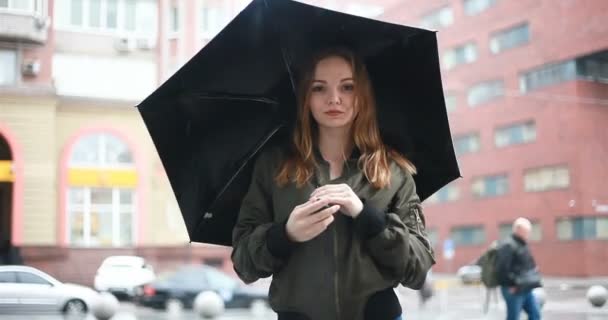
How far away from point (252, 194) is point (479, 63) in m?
20.2

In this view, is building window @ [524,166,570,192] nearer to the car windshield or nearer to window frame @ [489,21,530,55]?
window frame @ [489,21,530,55]

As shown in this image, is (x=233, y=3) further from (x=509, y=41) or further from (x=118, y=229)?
(x=509, y=41)

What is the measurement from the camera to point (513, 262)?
5551 mm

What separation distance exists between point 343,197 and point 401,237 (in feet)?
0.46

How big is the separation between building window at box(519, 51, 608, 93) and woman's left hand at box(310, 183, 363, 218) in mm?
6667

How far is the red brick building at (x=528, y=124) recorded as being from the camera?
8.75 m

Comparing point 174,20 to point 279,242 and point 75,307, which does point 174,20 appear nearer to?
point 75,307

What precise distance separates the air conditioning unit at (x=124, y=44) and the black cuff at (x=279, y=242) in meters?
4.21

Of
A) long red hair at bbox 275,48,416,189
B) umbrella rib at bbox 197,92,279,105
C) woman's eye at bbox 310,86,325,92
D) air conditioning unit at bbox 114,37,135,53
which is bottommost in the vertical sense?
long red hair at bbox 275,48,416,189

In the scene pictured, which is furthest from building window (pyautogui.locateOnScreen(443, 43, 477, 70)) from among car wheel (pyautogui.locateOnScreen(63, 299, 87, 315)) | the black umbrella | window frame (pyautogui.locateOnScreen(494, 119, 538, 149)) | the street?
the black umbrella

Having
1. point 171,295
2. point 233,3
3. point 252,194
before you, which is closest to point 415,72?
point 252,194

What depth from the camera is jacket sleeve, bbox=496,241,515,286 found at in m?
5.50

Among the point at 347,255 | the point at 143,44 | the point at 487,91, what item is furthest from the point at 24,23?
the point at 487,91

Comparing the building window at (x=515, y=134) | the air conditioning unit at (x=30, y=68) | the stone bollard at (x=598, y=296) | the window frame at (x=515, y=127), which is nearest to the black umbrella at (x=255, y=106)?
the air conditioning unit at (x=30, y=68)
